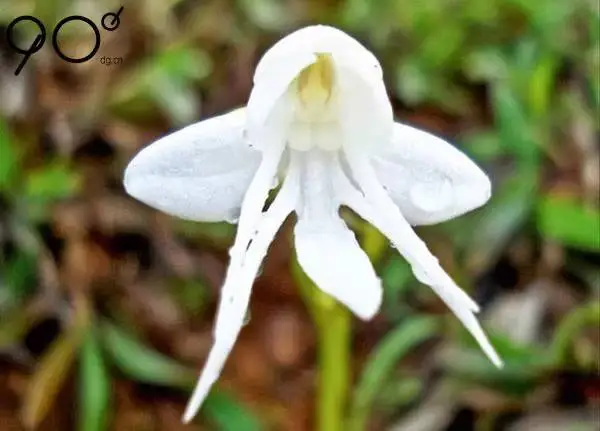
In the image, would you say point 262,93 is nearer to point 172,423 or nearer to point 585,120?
point 172,423

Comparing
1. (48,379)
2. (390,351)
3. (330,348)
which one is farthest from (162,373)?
(330,348)

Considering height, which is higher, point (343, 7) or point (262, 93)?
point (262, 93)

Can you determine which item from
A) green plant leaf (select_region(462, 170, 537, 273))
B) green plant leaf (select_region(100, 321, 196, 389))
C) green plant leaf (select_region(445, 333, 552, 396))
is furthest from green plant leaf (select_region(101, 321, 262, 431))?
green plant leaf (select_region(462, 170, 537, 273))

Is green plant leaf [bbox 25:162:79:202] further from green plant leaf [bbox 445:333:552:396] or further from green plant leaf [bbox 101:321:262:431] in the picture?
green plant leaf [bbox 445:333:552:396]

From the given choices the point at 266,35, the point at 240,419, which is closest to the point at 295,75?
the point at 240,419

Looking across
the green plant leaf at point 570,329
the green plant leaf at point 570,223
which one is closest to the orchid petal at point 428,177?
the green plant leaf at point 570,329

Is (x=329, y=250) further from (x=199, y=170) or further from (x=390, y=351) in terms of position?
(x=390, y=351)

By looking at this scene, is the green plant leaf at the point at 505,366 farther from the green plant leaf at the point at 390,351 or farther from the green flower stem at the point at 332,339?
the green flower stem at the point at 332,339
